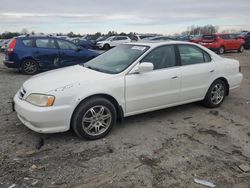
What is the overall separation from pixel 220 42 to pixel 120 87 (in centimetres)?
1880

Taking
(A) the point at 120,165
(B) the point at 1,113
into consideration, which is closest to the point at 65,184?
(A) the point at 120,165

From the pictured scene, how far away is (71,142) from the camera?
4766 millimetres


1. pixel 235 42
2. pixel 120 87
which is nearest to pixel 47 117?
pixel 120 87

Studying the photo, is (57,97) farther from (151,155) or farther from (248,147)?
(248,147)

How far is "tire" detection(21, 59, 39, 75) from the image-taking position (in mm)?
11461

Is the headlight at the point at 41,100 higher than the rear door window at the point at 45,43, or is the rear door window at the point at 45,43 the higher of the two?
the rear door window at the point at 45,43

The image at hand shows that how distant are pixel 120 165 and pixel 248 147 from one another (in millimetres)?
2055

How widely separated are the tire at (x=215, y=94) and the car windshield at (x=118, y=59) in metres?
1.84

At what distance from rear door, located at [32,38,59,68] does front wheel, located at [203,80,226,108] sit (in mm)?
7017

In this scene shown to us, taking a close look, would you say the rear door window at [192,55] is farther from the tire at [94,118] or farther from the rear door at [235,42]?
the rear door at [235,42]

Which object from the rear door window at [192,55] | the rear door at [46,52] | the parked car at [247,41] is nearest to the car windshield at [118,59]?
the rear door window at [192,55]

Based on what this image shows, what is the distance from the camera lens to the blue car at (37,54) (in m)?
11.4

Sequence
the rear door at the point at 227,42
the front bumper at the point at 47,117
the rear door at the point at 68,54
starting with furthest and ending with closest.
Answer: the rear door at the point at 227,42 → the rear door at the point at 68,54 → the front bumper at the point at 47,117

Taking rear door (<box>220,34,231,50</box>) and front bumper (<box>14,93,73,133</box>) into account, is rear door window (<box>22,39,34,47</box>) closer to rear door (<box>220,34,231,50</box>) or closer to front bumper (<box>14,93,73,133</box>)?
front bumper (<box>14,93,73,133</box>)
